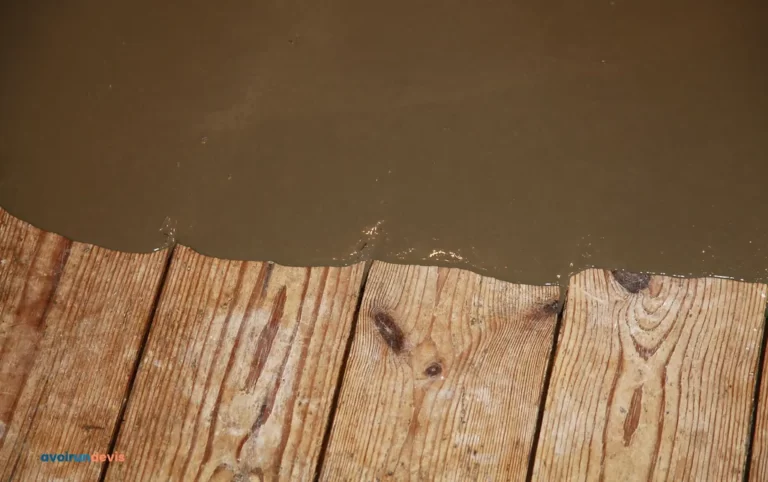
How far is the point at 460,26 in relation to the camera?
1.39 meters

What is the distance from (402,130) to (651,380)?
65cm

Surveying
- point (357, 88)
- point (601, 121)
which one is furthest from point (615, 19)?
point (357, 88)

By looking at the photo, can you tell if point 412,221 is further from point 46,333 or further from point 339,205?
point 46,333

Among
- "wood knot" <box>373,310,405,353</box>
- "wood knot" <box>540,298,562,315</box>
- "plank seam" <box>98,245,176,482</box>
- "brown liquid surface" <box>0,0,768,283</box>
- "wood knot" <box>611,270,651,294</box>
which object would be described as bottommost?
"plank seam" <box>98,245,176,482</box>

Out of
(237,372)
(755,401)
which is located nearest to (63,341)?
(237,372)

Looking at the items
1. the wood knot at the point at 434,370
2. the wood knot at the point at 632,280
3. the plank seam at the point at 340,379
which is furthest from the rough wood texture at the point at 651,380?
the plank seam at the point at 340,379

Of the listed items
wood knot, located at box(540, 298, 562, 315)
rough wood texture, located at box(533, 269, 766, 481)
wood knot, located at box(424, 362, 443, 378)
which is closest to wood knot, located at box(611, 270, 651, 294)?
rough wood texture, located at box(533, 269, 766, 481)

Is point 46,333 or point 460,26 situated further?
point 460,26

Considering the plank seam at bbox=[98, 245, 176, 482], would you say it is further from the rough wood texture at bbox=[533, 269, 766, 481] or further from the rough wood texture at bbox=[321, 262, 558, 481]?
the rough wood texture at bbox=[533, 269, 766, 481]

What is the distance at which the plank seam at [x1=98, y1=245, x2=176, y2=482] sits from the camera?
3.97ft

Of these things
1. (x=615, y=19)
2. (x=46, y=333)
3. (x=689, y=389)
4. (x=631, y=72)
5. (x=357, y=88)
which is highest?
(x=615, y=19)

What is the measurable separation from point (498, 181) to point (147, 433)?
0.80 m

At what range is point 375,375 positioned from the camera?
1.22m

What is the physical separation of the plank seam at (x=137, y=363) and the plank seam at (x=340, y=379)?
1.19ft
